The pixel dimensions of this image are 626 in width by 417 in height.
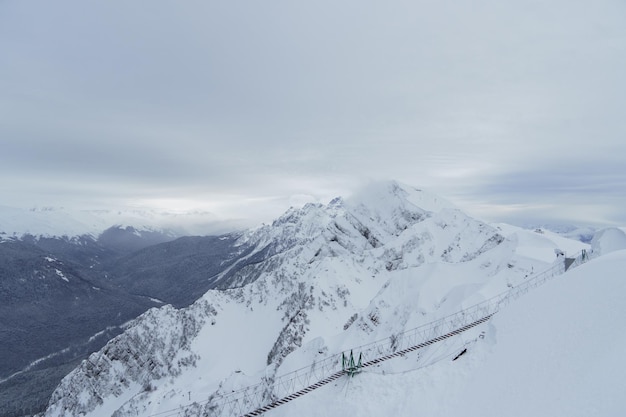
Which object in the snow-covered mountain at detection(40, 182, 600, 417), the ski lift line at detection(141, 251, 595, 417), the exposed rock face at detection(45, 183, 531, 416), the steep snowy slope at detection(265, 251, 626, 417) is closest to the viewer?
the steep snowy slope at detection(265, 251, 626, 417)

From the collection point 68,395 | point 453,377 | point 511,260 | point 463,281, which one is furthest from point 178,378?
point 453,377

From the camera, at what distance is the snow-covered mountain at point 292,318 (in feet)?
257

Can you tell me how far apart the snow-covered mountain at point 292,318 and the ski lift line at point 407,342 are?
144 inches

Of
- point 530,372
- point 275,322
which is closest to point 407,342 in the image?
point 530,372

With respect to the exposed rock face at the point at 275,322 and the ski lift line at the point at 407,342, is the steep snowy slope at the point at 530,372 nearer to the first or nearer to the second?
the ski lift line at the point at 407,342

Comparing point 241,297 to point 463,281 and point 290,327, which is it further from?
point 463,281

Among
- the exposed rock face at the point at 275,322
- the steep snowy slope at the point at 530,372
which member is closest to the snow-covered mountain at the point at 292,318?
the exposed rock face at the point at 275,322

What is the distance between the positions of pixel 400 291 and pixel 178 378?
8108cm

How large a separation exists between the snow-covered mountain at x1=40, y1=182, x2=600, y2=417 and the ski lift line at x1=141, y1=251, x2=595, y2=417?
3662mm

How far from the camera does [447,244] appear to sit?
14038cm

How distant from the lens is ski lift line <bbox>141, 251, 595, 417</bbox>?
29031mm

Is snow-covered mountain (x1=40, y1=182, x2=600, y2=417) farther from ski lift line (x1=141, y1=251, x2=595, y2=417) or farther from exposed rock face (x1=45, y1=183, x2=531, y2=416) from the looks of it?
ski lift line (x1=141, y1=251, x2=595, y2=417)

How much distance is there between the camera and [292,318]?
126625mm

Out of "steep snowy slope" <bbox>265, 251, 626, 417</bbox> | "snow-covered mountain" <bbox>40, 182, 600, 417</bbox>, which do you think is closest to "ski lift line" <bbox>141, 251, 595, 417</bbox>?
"steep snowy slope" <bbox>265, 251, 626, 417</bbox>
